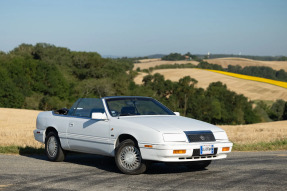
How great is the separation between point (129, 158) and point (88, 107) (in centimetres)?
208

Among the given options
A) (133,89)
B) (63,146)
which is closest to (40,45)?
(133,89)

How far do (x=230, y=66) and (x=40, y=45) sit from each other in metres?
56.1

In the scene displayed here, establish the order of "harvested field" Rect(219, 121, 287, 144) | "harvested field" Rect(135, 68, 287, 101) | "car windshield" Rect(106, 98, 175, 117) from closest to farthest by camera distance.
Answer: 1. "car windshield" Rect(106, 98, 175, 117)
2. "harvested field" Rect(219, 121, 287, 144)
3. "harvested field" Rect(135, 68, 287, 101)

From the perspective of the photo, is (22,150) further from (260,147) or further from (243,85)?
(243,85)

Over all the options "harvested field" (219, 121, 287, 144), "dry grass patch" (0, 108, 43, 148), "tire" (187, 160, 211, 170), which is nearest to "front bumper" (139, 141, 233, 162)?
"tire" (187, 160, 211, 170)

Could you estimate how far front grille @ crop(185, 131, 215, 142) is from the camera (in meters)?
8.99

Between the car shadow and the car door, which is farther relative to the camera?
the car door

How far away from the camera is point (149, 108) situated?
1073 centimetres

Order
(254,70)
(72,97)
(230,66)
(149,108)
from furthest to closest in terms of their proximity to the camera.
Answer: (230,66) < (254,70) < (72,97) < (149,108)

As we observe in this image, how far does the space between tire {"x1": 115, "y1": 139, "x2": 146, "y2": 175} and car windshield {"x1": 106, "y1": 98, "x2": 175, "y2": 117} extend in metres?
0.95

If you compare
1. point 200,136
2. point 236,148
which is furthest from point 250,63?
point 200,136

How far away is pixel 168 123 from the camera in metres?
9.49

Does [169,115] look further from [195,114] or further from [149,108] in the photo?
[195,114]

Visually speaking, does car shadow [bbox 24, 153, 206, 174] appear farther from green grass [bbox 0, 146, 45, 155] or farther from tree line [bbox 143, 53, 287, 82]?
tree line [bbox 143, 53, 287, 82]
